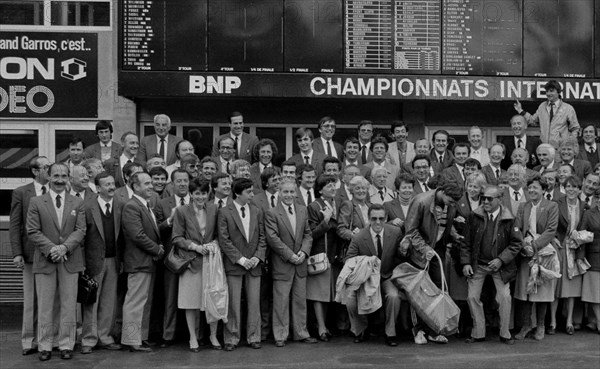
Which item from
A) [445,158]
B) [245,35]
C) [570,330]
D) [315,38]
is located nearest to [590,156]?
[445,158]

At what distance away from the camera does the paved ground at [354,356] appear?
919cm

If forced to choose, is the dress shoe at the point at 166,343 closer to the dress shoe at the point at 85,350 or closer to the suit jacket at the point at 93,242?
the dress shoe at the point at 85,350

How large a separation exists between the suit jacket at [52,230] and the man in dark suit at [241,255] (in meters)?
1.64

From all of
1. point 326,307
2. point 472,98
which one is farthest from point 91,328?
point 472,98

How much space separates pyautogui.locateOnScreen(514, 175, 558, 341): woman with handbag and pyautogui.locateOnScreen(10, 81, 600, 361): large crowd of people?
0.06 feet

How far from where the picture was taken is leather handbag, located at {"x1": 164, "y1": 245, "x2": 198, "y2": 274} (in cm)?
986

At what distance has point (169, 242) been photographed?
33.4 feet

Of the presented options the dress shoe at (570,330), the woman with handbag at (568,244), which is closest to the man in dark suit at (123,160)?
the woman with handbag at (568,244)

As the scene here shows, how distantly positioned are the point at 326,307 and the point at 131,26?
5455 mm

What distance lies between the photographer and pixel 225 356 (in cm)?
962

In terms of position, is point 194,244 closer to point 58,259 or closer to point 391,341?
point 58,259

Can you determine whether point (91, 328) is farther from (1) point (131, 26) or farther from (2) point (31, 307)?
(1) point (131, 26)

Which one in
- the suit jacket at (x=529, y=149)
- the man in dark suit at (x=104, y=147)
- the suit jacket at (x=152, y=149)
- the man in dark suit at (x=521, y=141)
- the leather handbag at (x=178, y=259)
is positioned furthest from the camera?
the suit jacket at (x=529, y=149)

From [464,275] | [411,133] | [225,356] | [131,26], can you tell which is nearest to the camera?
[225,356]
